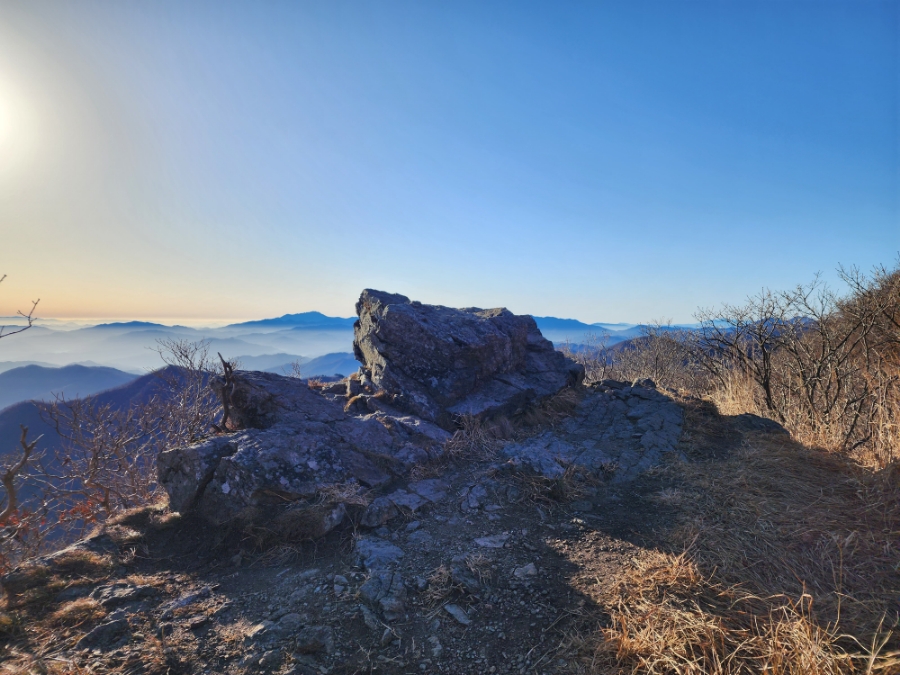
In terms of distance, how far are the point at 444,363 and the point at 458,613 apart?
197 inches

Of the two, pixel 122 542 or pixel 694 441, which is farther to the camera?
pixel 694 441

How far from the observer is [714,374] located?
37.4ft

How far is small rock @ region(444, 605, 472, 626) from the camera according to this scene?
3.13 metres

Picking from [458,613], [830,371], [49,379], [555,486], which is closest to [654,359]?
[830,371]

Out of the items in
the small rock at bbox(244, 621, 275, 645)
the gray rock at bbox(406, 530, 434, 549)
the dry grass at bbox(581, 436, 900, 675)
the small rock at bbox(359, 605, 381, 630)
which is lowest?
the small rock at bbox(244, 621, 275, 645)

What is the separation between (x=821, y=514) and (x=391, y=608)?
14.0 ft

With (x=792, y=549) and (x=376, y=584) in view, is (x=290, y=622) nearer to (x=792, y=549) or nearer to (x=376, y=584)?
(x=376, y=584)

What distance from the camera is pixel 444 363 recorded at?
26.0ft

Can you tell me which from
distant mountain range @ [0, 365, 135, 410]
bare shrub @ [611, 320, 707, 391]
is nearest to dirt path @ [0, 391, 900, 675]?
bare shrub @ [611, 320, 707, 391]

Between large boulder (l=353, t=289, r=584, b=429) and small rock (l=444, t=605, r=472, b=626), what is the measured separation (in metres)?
3.97

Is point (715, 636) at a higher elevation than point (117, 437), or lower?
higher

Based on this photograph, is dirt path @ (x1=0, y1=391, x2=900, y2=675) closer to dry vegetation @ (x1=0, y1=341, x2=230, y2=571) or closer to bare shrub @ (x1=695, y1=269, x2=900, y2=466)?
bare shrub @ (x1=695, y1=269, x2=900, y2=466)

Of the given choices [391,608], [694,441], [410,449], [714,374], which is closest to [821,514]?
[694,441]

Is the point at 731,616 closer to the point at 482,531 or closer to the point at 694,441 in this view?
the point at 482,531
